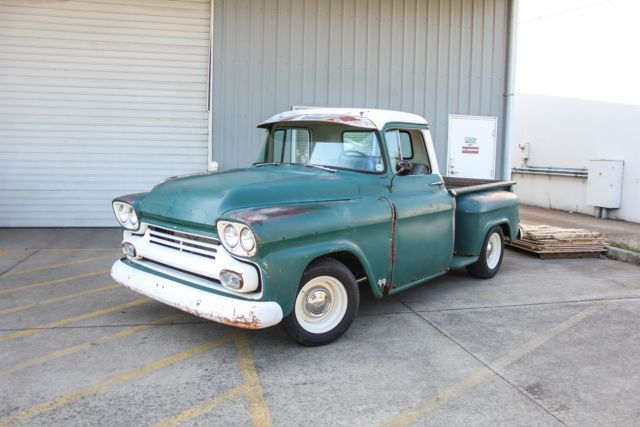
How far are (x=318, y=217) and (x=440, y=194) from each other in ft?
6.40

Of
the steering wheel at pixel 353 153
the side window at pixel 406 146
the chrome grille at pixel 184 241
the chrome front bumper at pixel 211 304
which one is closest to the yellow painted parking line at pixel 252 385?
the chrome front bumper at pixel 211 304

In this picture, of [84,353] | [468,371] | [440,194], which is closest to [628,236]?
[440,194]

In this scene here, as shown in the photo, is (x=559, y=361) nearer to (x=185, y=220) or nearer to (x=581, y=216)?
(x=185, y=220)

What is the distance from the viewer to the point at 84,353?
13.9ft

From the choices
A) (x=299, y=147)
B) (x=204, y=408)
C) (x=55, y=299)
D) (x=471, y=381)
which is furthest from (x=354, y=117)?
(x=55, y=299)

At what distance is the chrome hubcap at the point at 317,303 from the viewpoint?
170 inches

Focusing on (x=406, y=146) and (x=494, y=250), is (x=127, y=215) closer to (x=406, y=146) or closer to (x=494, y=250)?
(x=406, y=146)

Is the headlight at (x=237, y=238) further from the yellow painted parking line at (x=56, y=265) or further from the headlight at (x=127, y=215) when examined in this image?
the yellow painted parking line at (x=56, y=265)

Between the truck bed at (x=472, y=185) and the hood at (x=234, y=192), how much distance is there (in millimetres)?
1846

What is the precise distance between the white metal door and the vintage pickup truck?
541 centimetres

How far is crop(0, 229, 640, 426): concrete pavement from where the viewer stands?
11.1 feet

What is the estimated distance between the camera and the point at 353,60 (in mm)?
10500

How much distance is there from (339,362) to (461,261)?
2569mm

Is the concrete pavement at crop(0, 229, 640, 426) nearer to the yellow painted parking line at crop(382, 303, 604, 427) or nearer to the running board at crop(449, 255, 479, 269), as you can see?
the yellow painted parking line at crop(382, 303, 604, 427)
